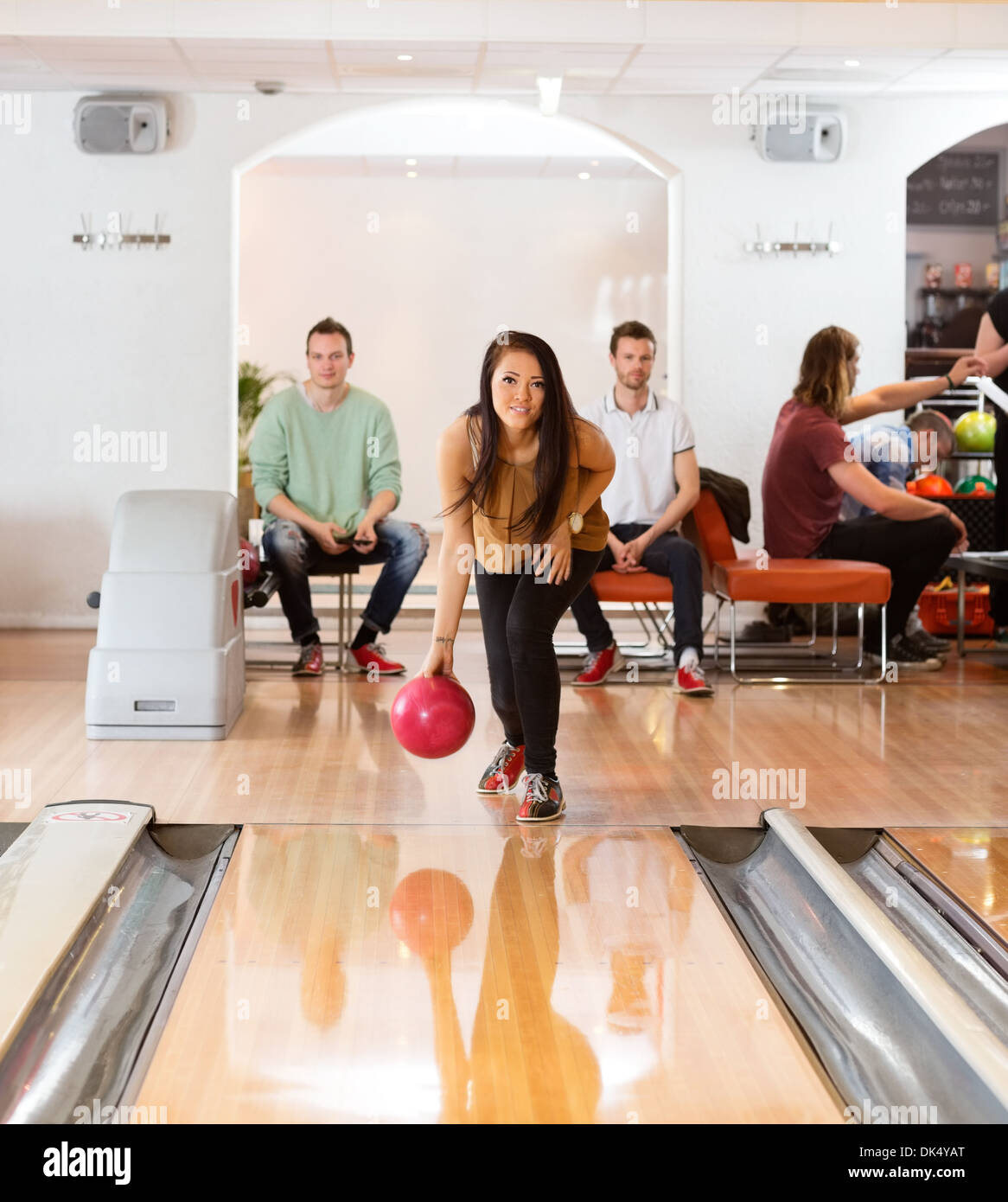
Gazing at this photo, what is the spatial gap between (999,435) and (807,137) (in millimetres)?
1898

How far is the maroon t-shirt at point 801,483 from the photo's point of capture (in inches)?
231

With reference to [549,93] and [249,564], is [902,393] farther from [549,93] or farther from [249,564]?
[249,564]

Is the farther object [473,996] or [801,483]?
[801,483]

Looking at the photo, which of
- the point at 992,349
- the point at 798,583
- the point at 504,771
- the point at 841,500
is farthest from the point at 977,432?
the point at 504,771

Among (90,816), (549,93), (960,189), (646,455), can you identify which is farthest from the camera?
(960,189)

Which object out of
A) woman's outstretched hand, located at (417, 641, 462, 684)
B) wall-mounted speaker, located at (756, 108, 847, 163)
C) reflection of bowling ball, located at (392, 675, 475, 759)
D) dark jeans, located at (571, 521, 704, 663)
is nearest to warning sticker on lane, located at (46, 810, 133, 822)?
reflection of bowling ball, located at (392, 675, 475, 759)

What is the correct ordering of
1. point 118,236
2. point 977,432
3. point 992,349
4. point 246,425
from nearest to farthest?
point 992,349 → point 977,432 → point 118,236 → point 246,425

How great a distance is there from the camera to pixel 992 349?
21.3 feet

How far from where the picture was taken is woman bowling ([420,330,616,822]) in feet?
11.4

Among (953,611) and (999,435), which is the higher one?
(999,435)

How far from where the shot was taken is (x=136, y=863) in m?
3.24

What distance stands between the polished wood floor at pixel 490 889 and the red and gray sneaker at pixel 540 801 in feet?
0.24

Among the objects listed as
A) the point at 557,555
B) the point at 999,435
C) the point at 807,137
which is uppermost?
the point at 807,137

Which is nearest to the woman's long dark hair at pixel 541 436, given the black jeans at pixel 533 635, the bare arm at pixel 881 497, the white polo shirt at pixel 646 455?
the black jeans at pixel 533 635
